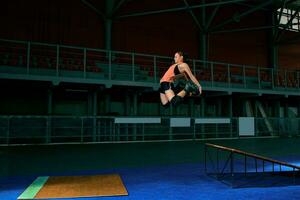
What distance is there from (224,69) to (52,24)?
12599mm

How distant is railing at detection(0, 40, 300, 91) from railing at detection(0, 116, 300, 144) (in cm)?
223

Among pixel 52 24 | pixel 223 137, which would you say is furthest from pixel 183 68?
pixel 223 137

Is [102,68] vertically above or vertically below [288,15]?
below

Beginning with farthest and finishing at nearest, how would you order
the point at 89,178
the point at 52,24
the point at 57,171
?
the point at 52,24
the point at 57,171
the point at 89,178

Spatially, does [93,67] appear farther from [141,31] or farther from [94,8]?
[141,31]

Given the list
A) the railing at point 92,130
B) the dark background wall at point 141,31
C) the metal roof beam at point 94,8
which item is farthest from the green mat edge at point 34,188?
the metal roof beam at point 94,8

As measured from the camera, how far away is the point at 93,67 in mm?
15023

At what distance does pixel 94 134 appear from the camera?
1526cm

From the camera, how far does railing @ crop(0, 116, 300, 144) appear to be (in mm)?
14188

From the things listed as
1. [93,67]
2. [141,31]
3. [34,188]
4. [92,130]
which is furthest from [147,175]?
[141,31]

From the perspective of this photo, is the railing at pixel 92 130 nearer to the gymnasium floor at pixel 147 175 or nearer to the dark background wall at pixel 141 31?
the gymnasium floor at pixel 147 175

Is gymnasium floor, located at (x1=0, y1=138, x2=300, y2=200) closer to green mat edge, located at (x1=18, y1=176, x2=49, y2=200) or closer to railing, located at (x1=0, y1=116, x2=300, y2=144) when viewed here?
green mat edge, located at (x1=18, y1=176, x2=49, y2=200)

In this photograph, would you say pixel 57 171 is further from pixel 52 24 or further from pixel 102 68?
pixel 52 24

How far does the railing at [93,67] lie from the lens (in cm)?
1323
